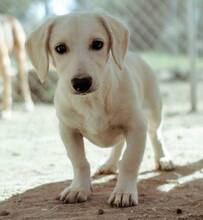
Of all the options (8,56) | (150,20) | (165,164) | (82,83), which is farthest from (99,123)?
(150,20)

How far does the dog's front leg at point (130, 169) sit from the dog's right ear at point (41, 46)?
54cm

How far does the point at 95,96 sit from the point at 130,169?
0.41m

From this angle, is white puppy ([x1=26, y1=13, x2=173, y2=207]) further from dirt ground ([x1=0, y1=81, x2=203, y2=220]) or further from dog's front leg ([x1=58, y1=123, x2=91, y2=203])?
dirt ground ([x1=0, y1=81, x2=203, y2=220])

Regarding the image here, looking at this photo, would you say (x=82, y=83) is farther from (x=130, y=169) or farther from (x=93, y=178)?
(x=93, y=178)

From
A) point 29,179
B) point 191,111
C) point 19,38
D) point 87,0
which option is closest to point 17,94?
point 19,38

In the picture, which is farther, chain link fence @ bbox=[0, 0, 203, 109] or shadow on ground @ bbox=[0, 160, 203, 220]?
chain link fence @ bbox=[0, 0, 203, 109]

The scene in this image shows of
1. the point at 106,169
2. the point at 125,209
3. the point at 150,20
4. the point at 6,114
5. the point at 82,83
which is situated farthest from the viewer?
the point at 150,20

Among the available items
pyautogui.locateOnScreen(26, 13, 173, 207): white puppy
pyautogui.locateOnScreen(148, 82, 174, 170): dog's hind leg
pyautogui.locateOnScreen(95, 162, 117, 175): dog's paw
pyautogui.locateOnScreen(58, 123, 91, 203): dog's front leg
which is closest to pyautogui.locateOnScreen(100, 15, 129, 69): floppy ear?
pyautogui.locateOnScreen(26, 13, 173, 207): white puppy

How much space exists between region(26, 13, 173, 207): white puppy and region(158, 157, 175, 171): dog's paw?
0.63 metres

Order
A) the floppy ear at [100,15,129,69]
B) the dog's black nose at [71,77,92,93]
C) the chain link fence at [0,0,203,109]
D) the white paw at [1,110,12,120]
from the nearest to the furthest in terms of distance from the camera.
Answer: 1. the dog's black nose at [71,77,92,93]
2. the floppy ear at [100,15,129,69]
3. the white paw at [1,110,12,120]
4. the chain link fence at [0,0,203,109]

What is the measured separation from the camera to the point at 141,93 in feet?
11.0

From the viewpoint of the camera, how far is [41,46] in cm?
292

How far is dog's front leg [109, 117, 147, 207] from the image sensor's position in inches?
109

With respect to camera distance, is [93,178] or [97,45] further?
[93,178]
